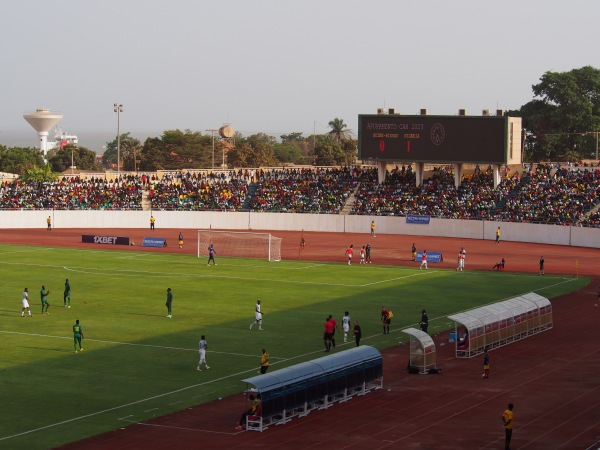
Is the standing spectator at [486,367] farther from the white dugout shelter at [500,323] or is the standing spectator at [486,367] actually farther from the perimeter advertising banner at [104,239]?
the perimeter advertising banner at [104,239]

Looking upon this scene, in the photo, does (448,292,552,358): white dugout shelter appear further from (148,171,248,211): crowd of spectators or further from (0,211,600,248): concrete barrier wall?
(148,171,248,211): crowd of spectators

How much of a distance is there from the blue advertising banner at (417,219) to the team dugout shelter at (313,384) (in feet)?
206

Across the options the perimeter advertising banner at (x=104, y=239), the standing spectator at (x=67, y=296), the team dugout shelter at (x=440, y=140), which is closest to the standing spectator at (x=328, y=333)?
the standing spectator at (x=67, y=296)

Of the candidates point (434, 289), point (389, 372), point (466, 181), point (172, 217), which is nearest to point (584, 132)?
point (466, 181)

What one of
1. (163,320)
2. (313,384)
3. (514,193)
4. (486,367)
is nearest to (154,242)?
(514,193)

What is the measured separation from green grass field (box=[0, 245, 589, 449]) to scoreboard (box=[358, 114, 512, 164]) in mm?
31459

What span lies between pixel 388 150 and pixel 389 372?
227 feet

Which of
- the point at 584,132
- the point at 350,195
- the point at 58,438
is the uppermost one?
the point at 584,132

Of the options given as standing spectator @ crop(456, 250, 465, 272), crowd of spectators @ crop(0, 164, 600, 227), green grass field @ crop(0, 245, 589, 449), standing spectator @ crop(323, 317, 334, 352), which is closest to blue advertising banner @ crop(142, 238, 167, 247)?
green grass field @ crop(0, 245, 589, 449)

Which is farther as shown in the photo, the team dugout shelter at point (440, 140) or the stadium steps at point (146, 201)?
the stadium steps at point (146, 201)

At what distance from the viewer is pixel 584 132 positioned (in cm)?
15050

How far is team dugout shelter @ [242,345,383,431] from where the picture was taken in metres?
32.1

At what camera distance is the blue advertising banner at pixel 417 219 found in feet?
326

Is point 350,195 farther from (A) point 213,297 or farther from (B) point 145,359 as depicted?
(B) point 145,359
